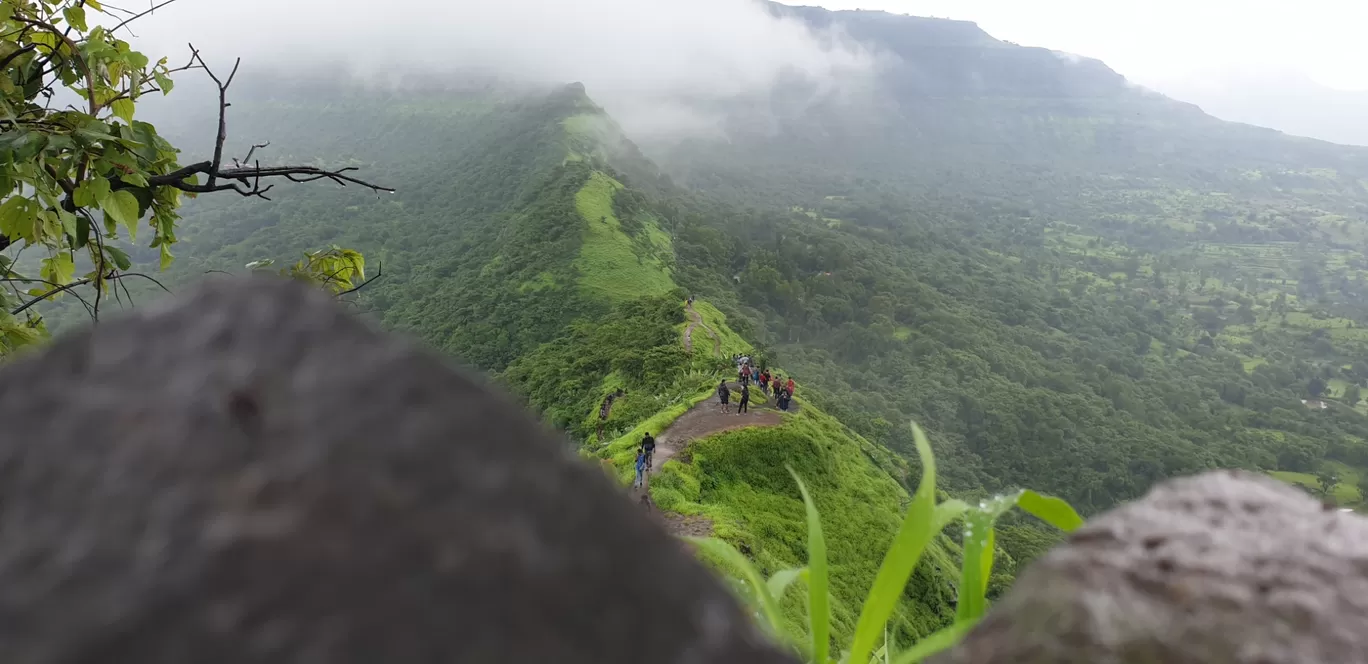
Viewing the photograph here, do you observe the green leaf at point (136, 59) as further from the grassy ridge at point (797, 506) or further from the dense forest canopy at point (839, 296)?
the grassy ridge at point (797, 506)

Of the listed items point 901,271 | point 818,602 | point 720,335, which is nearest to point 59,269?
point 818,602

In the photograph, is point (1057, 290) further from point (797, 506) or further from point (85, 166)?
point (85, 166)

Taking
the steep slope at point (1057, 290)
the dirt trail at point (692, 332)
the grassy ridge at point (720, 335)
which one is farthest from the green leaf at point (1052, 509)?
the steep slope at point (1057, 290)

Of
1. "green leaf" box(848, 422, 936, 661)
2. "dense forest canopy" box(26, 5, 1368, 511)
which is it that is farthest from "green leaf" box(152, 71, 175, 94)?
"green leaf" box(848, 422, 936, 661)

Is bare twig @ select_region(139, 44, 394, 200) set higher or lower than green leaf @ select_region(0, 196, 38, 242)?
higher

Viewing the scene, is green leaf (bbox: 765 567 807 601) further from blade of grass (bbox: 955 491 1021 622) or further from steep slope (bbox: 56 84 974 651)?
steep slope (bbox: 56 84 974 651)

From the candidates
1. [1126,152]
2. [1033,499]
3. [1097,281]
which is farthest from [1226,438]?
[1126,152]

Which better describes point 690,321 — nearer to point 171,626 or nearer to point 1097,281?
point 171,626
